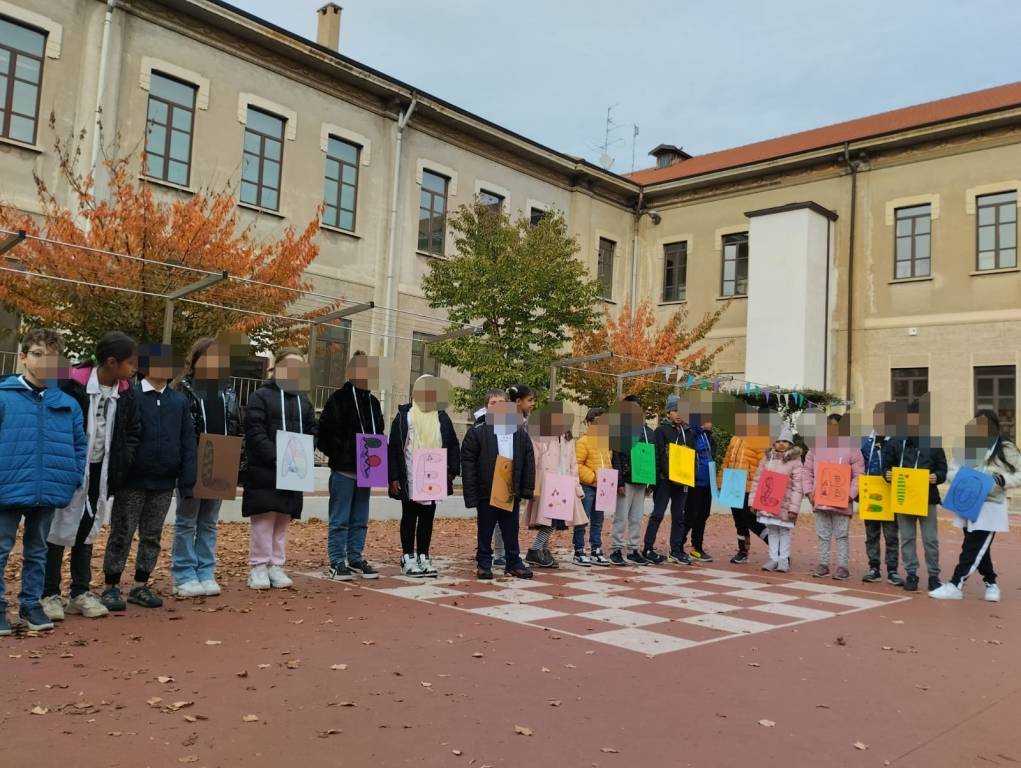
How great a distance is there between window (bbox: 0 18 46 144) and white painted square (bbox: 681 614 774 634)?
49.8 feet

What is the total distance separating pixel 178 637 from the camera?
5418 millimetres

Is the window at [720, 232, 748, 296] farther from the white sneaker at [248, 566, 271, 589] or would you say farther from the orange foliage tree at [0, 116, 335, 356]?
the white sneaker at [248, 566, 271, 589]

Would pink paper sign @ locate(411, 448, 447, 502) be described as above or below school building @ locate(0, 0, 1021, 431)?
below

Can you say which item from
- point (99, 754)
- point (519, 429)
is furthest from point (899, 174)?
point (99, 754)

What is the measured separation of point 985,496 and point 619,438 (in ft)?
12.3

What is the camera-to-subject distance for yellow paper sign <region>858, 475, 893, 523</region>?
9.26 metres

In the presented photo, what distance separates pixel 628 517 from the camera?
10.2 m

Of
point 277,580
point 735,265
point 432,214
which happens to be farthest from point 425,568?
point 735,265

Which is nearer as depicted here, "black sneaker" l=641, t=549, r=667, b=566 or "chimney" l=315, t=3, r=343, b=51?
"black sneaker" l=641, t=549, r=667, b=566

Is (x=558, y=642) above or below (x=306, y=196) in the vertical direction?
below

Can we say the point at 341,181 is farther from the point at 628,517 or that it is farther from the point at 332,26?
the point at 628,517

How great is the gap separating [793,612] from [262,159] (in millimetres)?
16449

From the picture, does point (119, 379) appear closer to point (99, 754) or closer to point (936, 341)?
point (99, 754)

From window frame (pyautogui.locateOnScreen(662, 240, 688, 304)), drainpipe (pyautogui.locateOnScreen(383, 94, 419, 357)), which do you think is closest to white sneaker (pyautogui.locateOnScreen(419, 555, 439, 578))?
drainpipe (pyautogui.locateOnScreen(383, 94, 419, 357))
